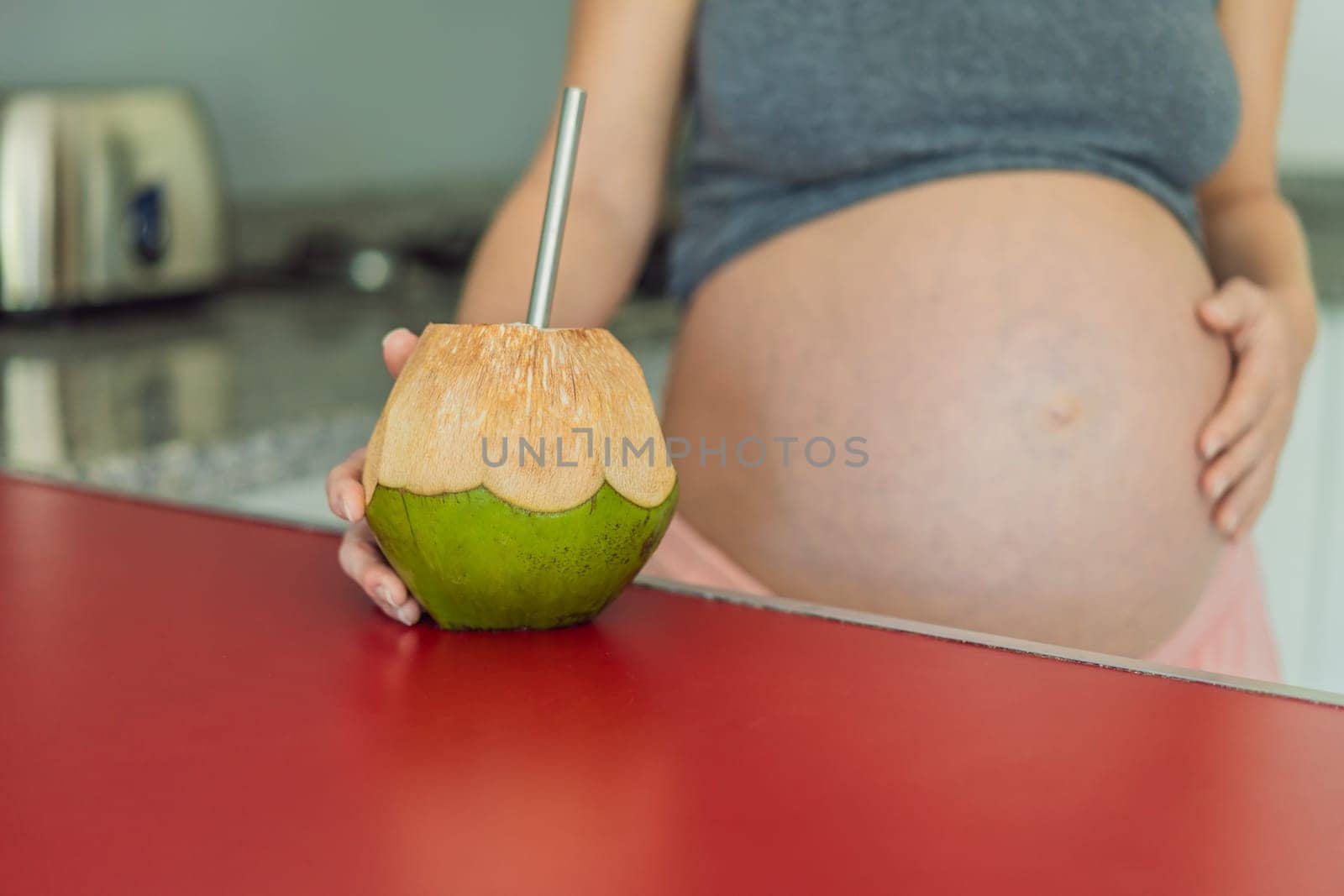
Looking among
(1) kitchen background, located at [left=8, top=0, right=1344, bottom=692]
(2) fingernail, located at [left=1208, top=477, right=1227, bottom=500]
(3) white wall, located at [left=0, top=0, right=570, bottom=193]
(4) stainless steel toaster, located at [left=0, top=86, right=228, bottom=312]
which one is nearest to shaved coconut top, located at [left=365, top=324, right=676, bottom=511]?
(2) fingernail, located at [left=1208, top=477, right=1227, bottom=500]

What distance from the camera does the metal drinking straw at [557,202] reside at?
0.52 meters

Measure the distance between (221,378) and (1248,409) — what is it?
3.34ft

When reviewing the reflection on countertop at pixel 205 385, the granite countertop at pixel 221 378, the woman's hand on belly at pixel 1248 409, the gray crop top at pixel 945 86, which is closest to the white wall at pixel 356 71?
the granite countertop at pixel 221 378

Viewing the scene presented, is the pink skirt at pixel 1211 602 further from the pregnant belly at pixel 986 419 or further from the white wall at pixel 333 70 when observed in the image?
the white wall at pixel 333 70

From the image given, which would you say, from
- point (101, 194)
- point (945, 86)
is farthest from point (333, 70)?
point (945, 86)

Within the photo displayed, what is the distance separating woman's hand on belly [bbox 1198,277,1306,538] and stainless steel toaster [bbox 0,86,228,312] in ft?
4.13

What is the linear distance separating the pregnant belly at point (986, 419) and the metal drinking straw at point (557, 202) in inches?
12.7

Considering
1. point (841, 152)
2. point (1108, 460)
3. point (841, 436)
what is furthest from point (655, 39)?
point (1108, 460)

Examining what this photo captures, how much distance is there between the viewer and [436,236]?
2180 mm

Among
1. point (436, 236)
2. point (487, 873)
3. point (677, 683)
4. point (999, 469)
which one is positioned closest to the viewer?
point (487, 873)

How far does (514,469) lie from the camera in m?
0.49

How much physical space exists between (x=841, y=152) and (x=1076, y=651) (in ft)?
1.33

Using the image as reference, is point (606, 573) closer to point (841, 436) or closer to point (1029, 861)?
point (1029, 861)

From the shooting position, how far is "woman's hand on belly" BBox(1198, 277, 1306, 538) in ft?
2.67
